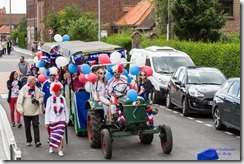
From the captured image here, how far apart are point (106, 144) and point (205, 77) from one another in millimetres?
8496

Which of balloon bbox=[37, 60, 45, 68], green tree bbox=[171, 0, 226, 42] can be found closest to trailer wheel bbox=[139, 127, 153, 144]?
balloon bbox=[37, 60, 45, 68]

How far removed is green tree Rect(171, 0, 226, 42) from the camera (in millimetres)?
34188

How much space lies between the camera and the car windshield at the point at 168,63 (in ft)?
77.5

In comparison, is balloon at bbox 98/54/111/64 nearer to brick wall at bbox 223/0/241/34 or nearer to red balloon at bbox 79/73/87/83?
red balloon at bbox 79/73/87/83

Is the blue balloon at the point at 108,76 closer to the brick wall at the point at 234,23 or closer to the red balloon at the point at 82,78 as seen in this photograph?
the red balloon at the point at 82,78

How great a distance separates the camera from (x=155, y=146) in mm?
13672

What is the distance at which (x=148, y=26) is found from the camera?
63.2m

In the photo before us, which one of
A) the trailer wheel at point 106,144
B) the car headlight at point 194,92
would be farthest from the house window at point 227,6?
the trailer wheel at point 106,144

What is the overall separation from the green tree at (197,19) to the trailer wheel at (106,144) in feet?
73.7

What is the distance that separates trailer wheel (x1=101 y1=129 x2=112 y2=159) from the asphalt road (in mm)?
183

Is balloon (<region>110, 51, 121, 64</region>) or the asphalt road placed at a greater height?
balloon (<region>110, 51, 121, 64</region>)

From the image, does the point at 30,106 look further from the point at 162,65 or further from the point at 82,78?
the point at 162,65

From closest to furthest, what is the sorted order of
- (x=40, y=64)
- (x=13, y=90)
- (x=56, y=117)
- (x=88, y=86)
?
(x=56, y=117) → (x=88, y=86) → (x=13, y=90) → (x=40, y=64)

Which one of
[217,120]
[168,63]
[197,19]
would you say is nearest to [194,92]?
[217,120]
